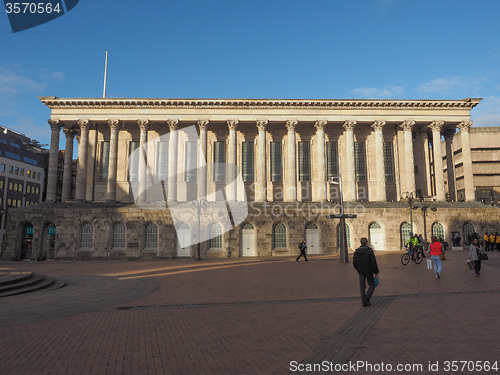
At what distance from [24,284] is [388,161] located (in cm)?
3934

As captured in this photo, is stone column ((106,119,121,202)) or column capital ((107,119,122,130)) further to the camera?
column capital ((107,119,122,130))

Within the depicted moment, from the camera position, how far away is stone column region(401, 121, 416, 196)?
38688 mm

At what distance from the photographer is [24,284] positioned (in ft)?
46.7

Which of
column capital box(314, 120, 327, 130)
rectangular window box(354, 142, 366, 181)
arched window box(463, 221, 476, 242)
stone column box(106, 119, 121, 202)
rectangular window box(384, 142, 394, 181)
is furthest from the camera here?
rectangular window box(384, 142, 394, 181)

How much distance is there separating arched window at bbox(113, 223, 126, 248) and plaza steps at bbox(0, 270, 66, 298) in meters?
17.1

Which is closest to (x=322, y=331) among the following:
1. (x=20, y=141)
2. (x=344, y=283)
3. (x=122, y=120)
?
(x=344, y=283)

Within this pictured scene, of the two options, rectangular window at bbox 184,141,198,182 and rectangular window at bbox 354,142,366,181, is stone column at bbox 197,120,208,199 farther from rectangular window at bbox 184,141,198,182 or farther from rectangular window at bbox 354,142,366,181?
rectangular window at bbox 354,142,366,181

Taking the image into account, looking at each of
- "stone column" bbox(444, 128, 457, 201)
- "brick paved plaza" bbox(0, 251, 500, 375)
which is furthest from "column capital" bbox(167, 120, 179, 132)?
"stone column" bbox(444, 128, 457, 201)

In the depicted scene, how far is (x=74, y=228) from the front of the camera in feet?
110

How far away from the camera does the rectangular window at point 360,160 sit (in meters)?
41.6

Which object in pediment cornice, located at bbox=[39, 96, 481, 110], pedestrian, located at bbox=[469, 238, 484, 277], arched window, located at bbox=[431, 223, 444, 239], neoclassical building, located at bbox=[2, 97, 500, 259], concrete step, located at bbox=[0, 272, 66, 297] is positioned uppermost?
pediment cornice, located at bbox=[39, 96, 481, 110]

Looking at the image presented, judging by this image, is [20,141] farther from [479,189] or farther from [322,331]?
[479,189]

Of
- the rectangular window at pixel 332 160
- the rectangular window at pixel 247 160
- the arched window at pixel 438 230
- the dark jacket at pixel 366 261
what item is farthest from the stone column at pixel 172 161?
the dark jacket at pixel 366 261

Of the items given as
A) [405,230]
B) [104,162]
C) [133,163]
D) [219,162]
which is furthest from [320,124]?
[104,162]
